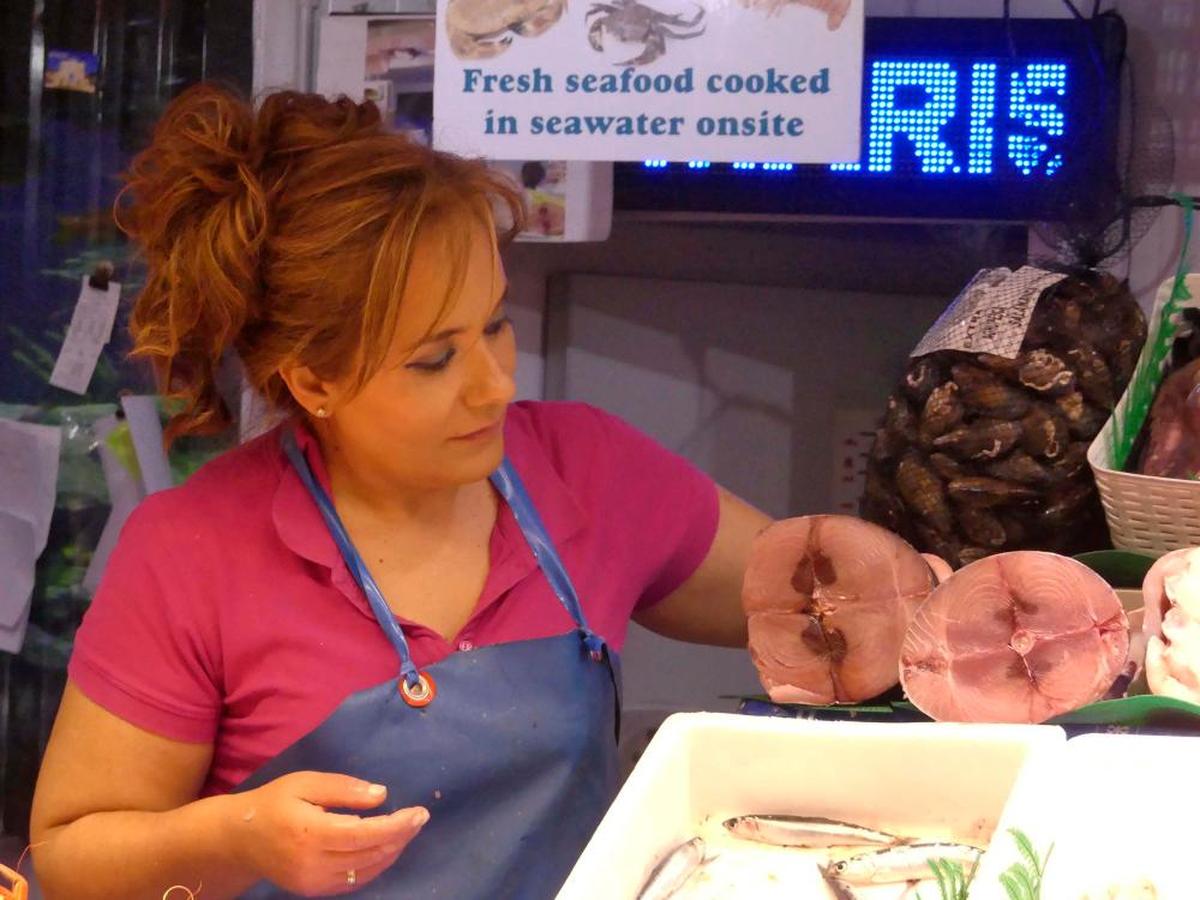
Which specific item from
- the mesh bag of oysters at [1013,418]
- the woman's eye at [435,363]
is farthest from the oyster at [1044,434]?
the woman's eye at [435,363]

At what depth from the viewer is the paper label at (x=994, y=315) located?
4.87 feet

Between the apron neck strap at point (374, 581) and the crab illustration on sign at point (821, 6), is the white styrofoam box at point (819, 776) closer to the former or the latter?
the apron neck strap at point (374, 581)

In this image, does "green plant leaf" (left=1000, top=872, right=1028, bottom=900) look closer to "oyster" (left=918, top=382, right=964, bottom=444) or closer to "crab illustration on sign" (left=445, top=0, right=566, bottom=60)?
"oyster" (left=918, top=382, right=964, bottom=444)

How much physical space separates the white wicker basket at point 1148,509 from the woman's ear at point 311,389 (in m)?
0.71

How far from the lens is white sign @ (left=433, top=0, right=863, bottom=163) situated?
1557mm

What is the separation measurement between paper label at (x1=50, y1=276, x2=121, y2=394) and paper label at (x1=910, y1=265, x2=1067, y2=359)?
181 centimetres

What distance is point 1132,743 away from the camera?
91cm

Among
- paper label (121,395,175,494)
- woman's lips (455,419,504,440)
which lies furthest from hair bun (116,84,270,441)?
paper label (121,395,175,494)

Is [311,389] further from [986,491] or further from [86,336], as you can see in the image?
[86,336]

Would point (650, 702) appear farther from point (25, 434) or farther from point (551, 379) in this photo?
point (25, 434)

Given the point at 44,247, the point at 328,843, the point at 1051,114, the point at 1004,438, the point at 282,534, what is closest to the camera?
the point at 328,843

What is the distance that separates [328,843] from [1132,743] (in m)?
0.63

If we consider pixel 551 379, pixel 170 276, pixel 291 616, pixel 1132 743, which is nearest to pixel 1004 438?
pixel 1132 743

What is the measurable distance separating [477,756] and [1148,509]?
2.19 feet
